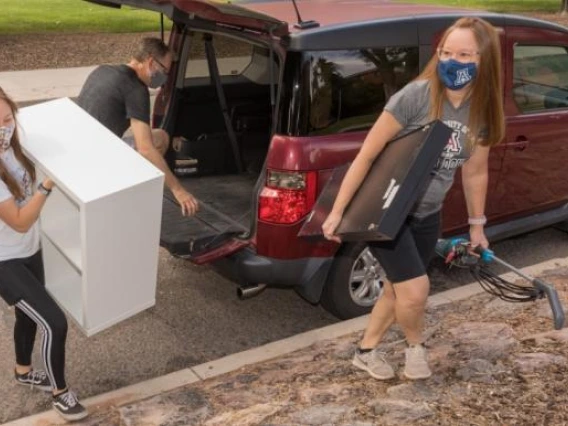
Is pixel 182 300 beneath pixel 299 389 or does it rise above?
beneath

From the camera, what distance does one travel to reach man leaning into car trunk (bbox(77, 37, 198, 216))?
465 cm

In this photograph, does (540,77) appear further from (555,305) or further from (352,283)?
(555,305)

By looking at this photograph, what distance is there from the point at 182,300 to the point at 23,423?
173 cm

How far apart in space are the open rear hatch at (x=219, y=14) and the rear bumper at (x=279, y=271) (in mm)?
1246

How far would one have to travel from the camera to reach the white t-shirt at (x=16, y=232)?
130 inches

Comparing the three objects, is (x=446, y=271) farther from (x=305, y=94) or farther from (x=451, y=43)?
(x=451, y=43)

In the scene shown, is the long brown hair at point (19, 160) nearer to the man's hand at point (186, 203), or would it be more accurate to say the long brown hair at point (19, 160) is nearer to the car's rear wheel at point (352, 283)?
the man's hand at point (186, 203)

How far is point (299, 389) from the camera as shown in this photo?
3664 millimetres

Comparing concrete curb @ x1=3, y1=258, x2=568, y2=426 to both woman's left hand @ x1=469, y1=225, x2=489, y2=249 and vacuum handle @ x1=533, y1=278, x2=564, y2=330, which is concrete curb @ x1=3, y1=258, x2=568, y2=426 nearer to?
woman's left hand @ x1=469, y1=225, x2=489, y2=249

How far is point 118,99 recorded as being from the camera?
4.75 meters

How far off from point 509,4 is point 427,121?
26.3 meters

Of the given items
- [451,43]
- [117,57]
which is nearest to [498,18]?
[451,43]

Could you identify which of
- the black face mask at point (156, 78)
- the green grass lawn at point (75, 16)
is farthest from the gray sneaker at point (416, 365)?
the green grass lawn at point (75, 16)

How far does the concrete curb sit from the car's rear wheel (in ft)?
0.49
